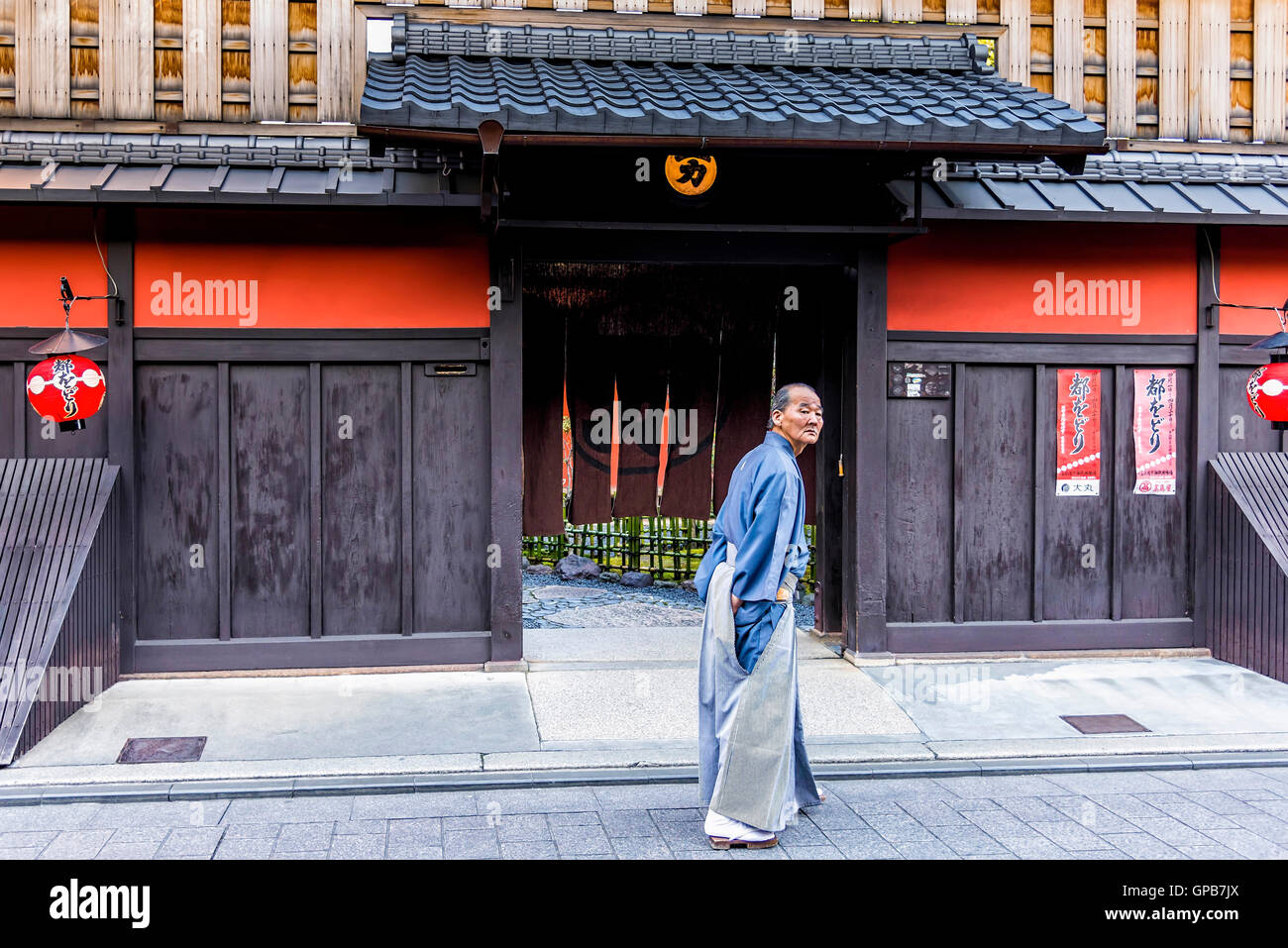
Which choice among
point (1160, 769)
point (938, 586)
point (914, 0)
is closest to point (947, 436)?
point (938, 586)

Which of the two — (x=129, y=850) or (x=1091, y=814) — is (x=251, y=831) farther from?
(x=1091, y=814)

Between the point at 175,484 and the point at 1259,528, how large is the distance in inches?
336

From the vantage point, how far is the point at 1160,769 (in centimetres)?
599

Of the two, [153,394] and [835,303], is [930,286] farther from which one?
[153,394]

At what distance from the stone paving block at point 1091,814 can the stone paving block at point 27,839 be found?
5049mm

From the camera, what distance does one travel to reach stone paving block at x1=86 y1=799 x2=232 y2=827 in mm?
5047

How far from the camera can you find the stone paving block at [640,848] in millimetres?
4621

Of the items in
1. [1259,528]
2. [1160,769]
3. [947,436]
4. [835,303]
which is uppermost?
[835,303]

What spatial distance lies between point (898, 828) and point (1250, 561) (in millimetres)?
4855

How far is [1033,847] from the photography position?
4703 millimetres

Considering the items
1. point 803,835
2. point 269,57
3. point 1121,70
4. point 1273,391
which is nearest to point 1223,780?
point 803,835

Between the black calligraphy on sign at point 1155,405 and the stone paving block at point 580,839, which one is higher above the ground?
the black calligraphy on sign at point 1155,405

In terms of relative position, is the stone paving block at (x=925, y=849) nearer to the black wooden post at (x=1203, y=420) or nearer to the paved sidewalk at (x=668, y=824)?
the paved sidewalk at (x=668, y=824)

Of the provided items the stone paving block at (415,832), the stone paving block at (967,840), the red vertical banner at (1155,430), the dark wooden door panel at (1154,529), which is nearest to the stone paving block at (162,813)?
the stone paving block at (415,832)
